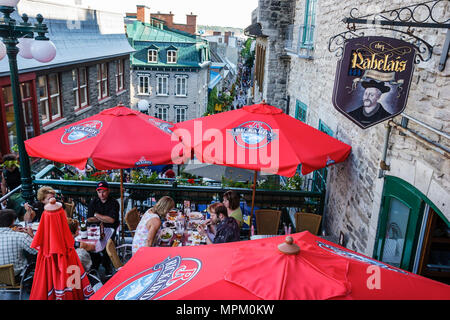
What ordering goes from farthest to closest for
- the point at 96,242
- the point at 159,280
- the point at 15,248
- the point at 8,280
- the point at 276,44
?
the point at 276,44 < the point at 96,242 < the point at 15,248 < the point at 8,280 < the point at 159,280

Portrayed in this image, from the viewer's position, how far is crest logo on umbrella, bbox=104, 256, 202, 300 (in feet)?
8.89

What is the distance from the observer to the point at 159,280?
9.57 ft

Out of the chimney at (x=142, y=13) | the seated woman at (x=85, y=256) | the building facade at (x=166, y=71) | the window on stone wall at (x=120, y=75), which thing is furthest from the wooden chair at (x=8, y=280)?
the chimney at (x=142, y=13)

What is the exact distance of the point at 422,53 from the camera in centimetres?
395

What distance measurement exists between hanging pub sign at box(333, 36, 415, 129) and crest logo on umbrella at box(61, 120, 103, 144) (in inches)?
157

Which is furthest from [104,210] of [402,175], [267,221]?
[402,175]

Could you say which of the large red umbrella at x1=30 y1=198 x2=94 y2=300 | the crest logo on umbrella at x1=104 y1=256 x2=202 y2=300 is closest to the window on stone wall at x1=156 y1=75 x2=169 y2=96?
the large red umbrella at x1=30 y1=198 x2=94 y2=300

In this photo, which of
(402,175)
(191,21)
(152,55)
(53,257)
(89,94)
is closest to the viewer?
(53,257)

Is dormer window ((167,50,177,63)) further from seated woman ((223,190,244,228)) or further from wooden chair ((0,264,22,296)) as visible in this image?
wooden chair ((0,264,22,296))

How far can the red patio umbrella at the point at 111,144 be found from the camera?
18.7ft

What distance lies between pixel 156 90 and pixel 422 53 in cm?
2916

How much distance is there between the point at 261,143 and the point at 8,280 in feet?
12.7

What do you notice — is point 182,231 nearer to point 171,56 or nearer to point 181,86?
point 181,86

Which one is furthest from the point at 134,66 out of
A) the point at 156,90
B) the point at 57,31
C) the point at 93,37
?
the point at 57,31
